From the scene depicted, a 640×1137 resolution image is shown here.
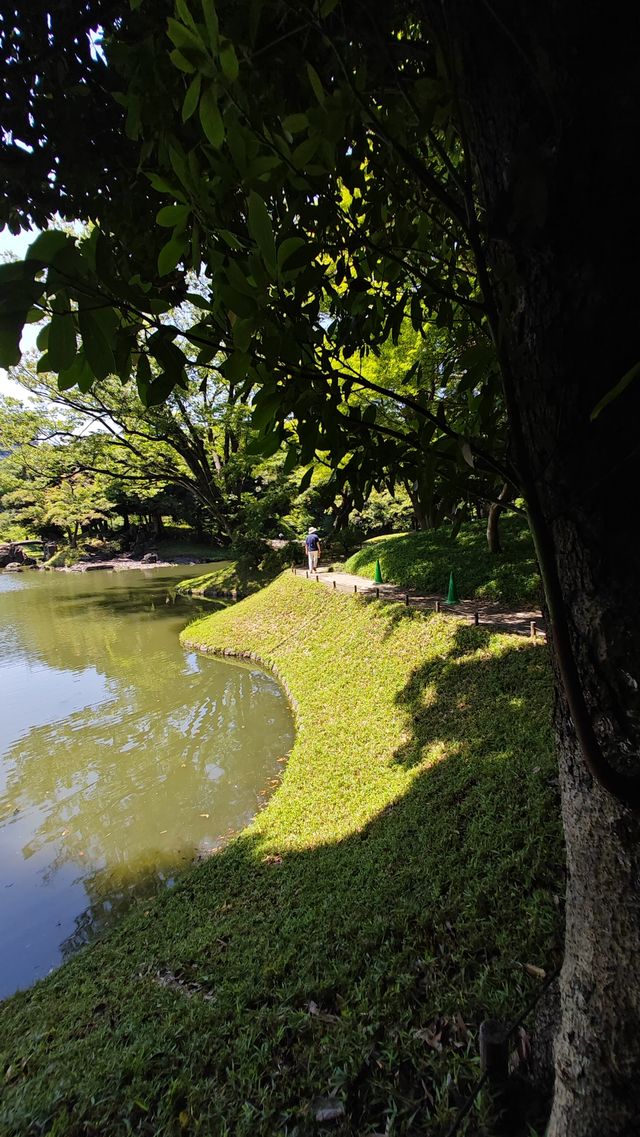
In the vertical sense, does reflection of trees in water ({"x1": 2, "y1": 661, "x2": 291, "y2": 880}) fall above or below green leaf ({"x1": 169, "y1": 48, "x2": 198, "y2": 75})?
below

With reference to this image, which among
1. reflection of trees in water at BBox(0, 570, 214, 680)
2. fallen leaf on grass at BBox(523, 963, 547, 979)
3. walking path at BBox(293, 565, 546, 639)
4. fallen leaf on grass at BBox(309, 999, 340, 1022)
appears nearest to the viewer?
fallen leaf on grass at BBox(523, 963, 547, 979)

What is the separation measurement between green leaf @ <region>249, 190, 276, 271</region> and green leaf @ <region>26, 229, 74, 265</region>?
221 mm

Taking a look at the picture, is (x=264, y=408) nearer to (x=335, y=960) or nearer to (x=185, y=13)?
(x=185, y=13)

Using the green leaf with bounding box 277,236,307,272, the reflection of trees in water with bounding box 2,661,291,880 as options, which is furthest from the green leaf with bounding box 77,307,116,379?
the reflection of trees in water with bounding box 2,661,291,880

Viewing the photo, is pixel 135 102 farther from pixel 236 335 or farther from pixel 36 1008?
pixel 36 1008

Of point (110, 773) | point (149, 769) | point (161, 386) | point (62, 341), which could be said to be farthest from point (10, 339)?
point (110, 773)

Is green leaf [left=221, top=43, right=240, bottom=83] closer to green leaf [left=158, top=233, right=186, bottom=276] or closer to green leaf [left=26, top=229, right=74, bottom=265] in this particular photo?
green leaf [left=158, top=233, right=186, bottom=276]

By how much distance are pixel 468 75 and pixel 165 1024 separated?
158 inches

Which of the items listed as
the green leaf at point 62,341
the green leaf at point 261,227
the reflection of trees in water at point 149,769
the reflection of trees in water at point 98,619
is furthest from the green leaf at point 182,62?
the reflection of trees in water at point 98,619

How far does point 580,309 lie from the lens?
932 millimetres

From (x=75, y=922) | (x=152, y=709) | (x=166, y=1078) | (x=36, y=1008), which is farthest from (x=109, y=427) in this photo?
(x=166, y=1078)

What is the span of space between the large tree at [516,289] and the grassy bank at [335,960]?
1.26 m

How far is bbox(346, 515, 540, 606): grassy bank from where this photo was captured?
31.3 ft

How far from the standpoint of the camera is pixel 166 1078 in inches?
97.1
